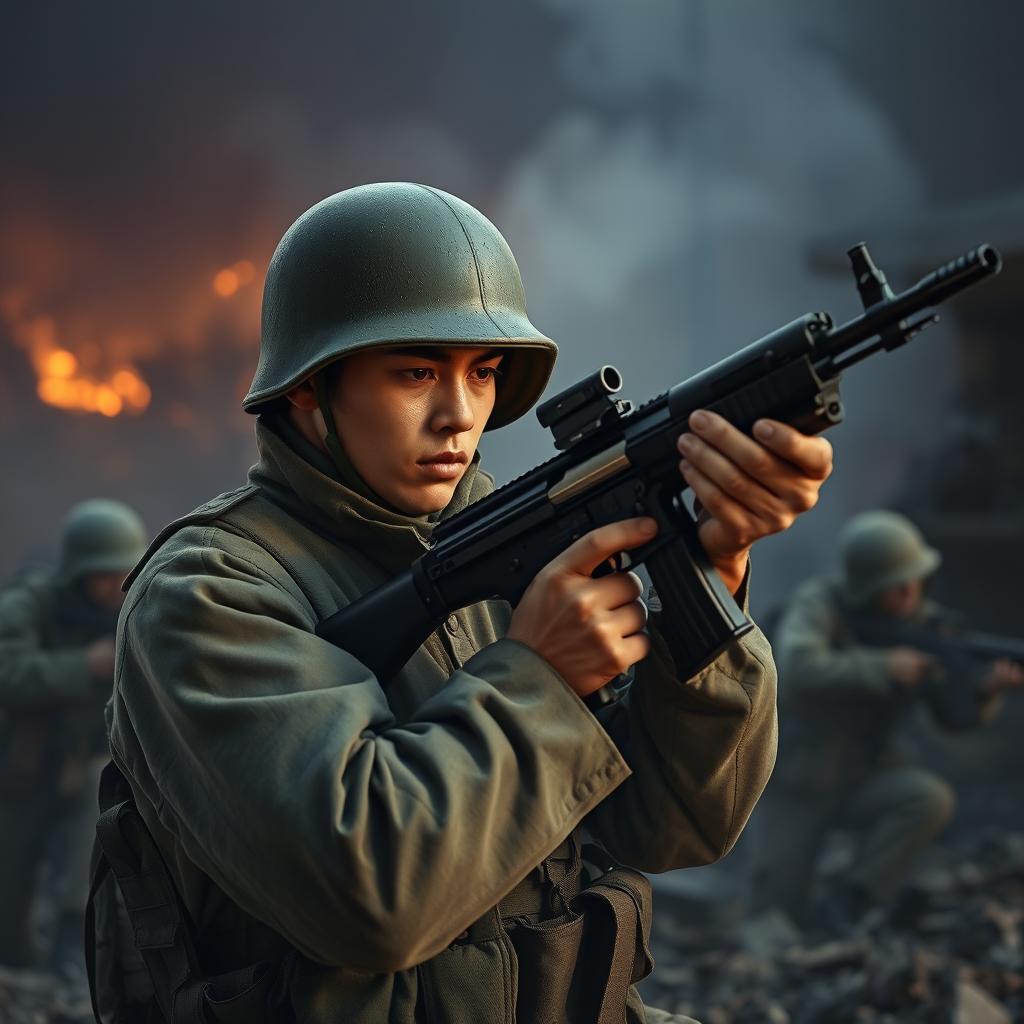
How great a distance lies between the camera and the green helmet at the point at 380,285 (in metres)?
1.69

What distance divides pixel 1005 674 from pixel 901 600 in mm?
627

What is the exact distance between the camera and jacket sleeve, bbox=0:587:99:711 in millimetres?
5176

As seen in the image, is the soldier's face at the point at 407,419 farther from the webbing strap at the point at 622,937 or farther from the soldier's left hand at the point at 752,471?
the webbing strap at the point at 622,937

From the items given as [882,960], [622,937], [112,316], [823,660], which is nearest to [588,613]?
[622,937]

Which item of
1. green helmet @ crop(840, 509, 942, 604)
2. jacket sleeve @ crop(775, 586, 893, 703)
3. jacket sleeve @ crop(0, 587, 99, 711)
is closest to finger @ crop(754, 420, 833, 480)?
jacket sleeve @ crop(0, 587, 99, 711)

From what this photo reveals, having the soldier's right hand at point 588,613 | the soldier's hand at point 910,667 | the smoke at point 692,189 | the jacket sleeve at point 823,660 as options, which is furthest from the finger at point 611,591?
the smoke at point 692,189

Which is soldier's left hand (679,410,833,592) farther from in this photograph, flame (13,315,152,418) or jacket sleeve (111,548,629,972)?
flame (13,315,152,418)

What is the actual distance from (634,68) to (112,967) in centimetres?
867

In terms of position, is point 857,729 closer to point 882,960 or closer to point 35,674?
point 882,960

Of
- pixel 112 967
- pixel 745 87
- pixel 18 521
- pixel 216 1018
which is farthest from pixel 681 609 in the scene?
pixel 745 87

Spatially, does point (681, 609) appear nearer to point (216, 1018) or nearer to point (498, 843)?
point (498, 843)

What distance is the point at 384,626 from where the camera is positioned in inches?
65.2

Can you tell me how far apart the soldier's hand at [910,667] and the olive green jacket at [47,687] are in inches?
141

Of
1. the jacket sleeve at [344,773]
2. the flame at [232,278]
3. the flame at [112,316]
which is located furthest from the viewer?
the flame at [232,278]
